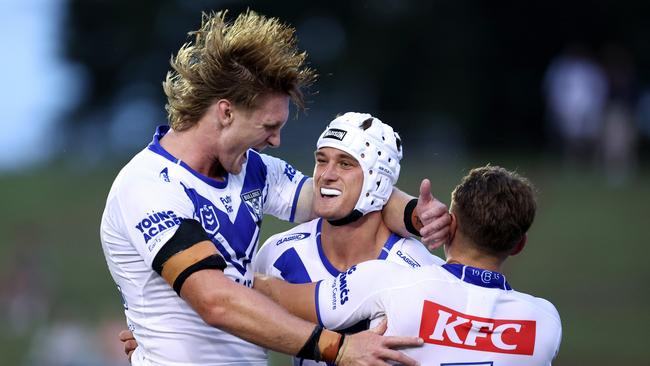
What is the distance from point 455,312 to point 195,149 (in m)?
1.59

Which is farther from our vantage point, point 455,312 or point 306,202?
point 306,202

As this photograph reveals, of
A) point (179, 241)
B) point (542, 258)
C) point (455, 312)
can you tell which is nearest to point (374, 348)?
point (455, 312)

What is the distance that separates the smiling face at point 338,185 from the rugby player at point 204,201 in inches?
11.2

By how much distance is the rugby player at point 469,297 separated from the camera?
16.9 ft

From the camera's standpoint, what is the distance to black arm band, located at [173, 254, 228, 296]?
5.43m

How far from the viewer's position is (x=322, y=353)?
5.33 m

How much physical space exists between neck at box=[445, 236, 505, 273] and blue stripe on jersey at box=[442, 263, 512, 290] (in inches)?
1.6

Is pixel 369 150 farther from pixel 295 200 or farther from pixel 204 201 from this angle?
pixel 204 201

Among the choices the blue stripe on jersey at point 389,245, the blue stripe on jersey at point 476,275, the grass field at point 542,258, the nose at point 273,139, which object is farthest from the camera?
the grass field at point 542,258

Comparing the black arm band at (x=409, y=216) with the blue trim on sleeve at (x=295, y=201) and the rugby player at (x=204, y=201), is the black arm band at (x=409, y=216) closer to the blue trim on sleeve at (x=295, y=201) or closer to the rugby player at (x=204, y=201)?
the rugby player at (x=204, y=201)

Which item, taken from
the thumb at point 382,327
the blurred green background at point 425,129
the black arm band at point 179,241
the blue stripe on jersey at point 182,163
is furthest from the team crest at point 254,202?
the blurred green background at point 425,129

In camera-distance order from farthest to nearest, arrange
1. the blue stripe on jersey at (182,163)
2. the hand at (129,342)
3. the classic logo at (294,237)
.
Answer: the classic logo at (294,237)
the hand at (129,342)
the blue stripe on jersey at (182,163)

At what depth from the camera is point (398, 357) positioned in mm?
5148

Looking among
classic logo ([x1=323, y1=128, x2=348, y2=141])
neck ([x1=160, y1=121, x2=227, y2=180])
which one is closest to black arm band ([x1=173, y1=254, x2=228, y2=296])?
neck ([x1=160, y1=121, x2=227, y2=180])
